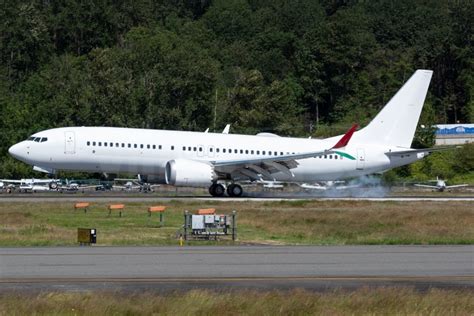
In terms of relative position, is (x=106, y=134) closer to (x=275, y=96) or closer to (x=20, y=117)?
(x=20, y=117)

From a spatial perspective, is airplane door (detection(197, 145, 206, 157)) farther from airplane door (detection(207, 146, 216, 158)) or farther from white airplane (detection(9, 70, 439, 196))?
airplane door (detection(207, 146, 216, 158))

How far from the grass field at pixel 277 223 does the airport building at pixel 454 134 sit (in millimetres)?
51210

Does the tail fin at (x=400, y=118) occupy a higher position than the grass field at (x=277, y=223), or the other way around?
the tail fin at (x=400, y=118)

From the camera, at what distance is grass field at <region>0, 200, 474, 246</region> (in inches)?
1366

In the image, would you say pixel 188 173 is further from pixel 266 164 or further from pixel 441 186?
pixel 441 186

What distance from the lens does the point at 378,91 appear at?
12150 cm

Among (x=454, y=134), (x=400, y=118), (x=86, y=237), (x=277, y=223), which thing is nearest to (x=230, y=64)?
(x=454, y=134)

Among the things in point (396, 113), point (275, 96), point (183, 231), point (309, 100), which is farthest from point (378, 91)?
point (183, 231)

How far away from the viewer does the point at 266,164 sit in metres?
56.4

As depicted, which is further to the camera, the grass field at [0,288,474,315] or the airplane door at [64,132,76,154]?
the airplane door at [64,132,76,154]

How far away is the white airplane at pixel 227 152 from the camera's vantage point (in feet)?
181

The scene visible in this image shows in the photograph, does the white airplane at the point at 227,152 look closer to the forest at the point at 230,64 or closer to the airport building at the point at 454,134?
the forest at the point at 230,64

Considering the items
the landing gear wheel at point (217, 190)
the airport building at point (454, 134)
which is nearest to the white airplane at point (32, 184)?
the landing gear wheel at point (217, 190)

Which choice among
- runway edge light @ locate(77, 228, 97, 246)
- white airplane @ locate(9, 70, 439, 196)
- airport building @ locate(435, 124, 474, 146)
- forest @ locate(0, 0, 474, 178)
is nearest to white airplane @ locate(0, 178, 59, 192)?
forest @ locate(0, 0, 474, 178)
